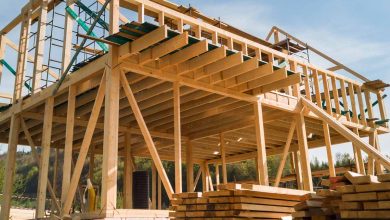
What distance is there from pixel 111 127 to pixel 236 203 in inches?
130

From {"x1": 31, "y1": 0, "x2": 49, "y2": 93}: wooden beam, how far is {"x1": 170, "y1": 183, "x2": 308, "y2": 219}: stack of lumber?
6719 millimetres

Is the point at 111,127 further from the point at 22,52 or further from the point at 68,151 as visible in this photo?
the point at 22,52

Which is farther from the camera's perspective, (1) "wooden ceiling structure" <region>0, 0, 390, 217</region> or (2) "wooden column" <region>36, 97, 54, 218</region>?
(2) "wooden column" <region>36, 97, 54, 218</region>

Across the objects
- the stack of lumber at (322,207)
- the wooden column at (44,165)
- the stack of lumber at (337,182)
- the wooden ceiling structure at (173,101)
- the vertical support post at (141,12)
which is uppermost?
the vertical support post at (141,12)

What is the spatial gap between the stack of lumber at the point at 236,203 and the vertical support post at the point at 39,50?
6719 millimetres

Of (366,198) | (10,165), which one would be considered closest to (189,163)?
(10,165)

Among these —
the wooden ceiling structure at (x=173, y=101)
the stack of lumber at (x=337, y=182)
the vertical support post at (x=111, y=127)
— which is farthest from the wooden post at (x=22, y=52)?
the stack of lumber at (x=337, y=182)

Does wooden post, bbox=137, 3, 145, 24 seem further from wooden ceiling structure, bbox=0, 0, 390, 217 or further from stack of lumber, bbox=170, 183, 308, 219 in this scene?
stack of lumber, bbox=170, 183, 308, 219

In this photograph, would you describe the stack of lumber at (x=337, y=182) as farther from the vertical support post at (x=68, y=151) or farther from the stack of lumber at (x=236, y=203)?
the vertical support post at (x=68, y=151)

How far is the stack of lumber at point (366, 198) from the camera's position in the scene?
17.4 ft

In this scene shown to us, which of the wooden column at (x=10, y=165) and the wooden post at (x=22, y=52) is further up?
the wooden post at (x=22, y=52)

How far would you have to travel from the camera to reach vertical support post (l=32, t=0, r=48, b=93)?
12383 millimetres

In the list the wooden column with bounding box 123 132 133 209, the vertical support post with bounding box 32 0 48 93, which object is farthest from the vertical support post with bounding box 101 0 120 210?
the wooden column with bounding box 123 132 133 209

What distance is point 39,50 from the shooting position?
12.5 metres
